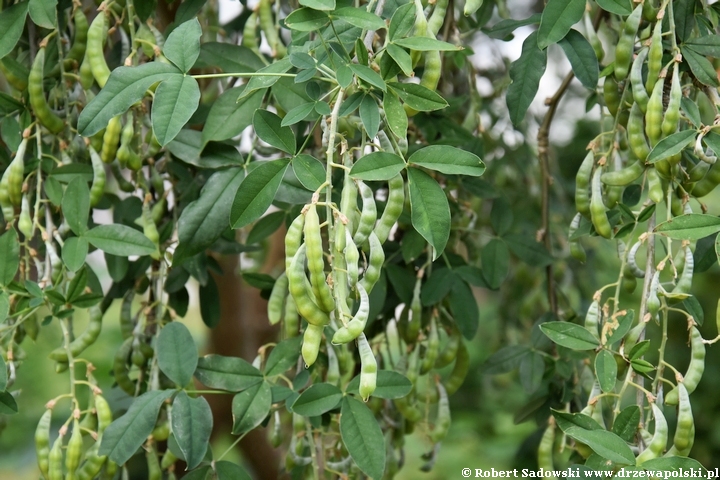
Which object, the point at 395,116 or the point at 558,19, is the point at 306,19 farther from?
the point at 558,19

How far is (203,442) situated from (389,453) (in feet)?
1.49

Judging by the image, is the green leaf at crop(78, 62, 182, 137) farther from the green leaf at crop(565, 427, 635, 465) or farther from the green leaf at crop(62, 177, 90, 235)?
the green leaf at crop(565, 427, 635, 465)

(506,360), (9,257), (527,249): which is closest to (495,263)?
(527,249)

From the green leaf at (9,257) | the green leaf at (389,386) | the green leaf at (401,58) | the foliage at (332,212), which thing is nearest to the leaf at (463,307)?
the foliage at (332,212)

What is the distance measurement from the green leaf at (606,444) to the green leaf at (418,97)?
16.6 inches

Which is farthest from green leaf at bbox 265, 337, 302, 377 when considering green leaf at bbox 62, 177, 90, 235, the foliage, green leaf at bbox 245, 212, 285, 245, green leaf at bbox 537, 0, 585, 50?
green leaf at bbox 537, 0, 585, 50

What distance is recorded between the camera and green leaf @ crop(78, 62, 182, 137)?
0.87 meters

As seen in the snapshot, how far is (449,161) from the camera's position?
2.72 feet

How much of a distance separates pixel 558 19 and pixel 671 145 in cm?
23

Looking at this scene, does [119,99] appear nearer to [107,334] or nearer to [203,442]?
[203,442]

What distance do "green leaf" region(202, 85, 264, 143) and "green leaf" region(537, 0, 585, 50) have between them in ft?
1.36

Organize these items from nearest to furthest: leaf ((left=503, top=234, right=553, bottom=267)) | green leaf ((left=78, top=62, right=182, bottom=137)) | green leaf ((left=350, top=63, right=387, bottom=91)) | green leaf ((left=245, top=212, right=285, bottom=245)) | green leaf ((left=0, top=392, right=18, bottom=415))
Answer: green leaf ((left=350, top=63, right=387, bottom=91)), green leaf ((left=78, top=62, right=182, bottom=137)), green leaf ((left=0, top=392, right=18, bottom=415)), green leaf ((left=245, top=212, right=285, bottom=245)), leaf ((left=503, top=234, right=553, bottom=267))

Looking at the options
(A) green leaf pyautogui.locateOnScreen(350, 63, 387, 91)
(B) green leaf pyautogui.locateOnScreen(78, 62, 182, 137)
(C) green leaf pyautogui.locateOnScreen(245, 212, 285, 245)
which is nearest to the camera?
(A) green leaf pyautogui.locateOnScreen(350, 63, 387, 91)

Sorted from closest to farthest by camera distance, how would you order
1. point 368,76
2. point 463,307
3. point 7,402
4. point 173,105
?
point 368,76 → point 173,105 → point 7,402 → point 463,307
